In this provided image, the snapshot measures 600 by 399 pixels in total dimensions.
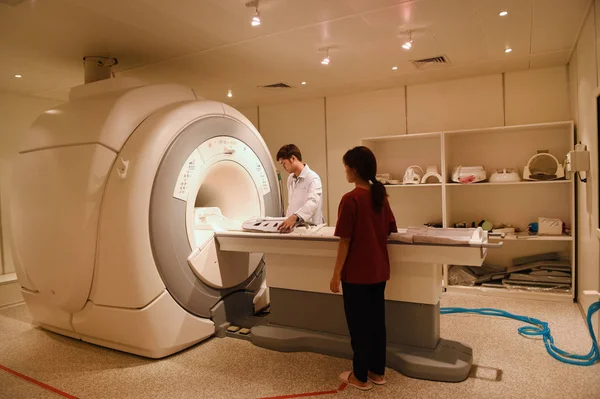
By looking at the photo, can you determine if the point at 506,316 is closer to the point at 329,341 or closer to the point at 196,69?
the point at 329,341

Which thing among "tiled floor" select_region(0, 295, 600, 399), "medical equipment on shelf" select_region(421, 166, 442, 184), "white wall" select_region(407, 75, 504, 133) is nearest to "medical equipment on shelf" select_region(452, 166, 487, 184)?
"medical equipment on shelf" select_region(421, 166, 442, 184)

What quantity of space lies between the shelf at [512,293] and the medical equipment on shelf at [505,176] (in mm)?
1012

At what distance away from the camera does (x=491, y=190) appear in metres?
4.43

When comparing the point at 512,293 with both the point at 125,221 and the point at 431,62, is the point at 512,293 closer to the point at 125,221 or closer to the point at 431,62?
the point at 431,62

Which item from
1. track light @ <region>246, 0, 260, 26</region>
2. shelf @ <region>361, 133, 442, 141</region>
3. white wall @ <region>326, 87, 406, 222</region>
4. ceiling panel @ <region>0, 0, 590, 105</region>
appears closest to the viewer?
track light @ <region>246, 0, 260, 26</region>

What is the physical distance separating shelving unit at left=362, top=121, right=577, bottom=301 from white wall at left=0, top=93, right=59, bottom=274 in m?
3.67

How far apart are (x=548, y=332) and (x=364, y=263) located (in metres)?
1.66

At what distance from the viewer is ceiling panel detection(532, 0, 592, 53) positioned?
2688 millimetres

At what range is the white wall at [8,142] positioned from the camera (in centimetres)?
447

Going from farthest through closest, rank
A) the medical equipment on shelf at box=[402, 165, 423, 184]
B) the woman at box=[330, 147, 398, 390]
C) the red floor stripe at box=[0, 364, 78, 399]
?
the medical equipment on shelf at box=[402, 165, 423, 184], the red floor stripe at box=[0, 364, 78, 399], the woman at box=[330, 147, 398, 390]

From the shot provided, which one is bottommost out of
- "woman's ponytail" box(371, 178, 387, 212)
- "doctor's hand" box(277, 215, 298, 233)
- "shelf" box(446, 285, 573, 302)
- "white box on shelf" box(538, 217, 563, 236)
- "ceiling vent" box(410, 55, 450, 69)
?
"shelf" box(446, 285, 573, 302)

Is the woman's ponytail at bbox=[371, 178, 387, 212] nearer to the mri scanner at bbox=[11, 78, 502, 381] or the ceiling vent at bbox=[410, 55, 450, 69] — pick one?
the mri scanner at bbox=[11, 78, 502, 381]

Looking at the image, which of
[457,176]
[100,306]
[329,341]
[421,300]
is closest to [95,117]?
[100,306]

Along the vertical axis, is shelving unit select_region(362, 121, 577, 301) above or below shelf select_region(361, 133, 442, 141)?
below
